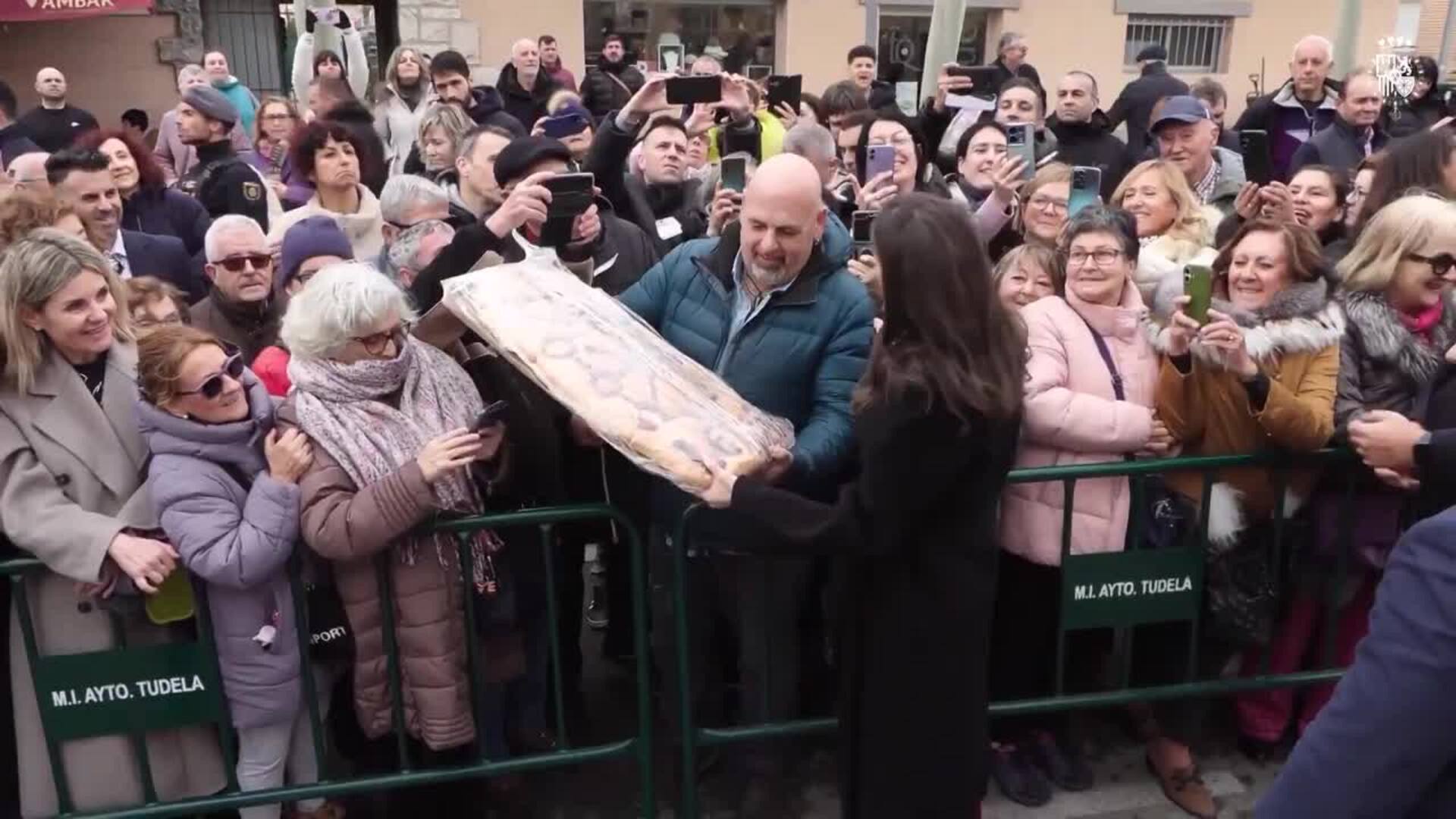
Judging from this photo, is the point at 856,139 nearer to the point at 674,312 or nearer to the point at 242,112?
the point at 674,312

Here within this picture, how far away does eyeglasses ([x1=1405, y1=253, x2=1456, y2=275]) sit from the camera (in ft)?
10.4

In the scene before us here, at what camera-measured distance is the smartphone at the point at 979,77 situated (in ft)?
20.4

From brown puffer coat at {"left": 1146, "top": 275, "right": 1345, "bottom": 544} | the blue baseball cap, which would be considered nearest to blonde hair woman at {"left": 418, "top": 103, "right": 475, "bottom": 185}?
the blue baseball cap

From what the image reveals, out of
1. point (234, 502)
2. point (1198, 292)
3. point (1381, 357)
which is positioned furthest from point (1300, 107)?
point (234, 502)

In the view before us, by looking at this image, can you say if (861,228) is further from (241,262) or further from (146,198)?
(146,198)

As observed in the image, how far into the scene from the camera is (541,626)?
334 cm

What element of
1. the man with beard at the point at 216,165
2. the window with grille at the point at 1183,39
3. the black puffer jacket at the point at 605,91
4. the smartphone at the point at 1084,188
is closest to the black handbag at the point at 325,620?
the smartphone at the point at 1084,188

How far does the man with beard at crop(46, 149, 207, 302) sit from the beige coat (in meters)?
1.31

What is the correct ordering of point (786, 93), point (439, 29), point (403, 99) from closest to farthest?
point (786, 93), point (403, 99), point (439, 29)

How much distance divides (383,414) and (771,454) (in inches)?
37.1

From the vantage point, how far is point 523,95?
28.4 ft

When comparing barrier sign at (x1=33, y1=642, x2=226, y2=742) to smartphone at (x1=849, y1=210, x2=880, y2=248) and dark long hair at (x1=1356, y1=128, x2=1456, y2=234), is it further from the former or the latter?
dark long hair at (x1=1356, y1=128, x2=1456, y2=234)

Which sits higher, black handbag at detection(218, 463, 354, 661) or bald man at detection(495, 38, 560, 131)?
bald man at detection(495, 38, 560, 131)

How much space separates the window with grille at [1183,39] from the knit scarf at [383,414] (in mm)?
15635
